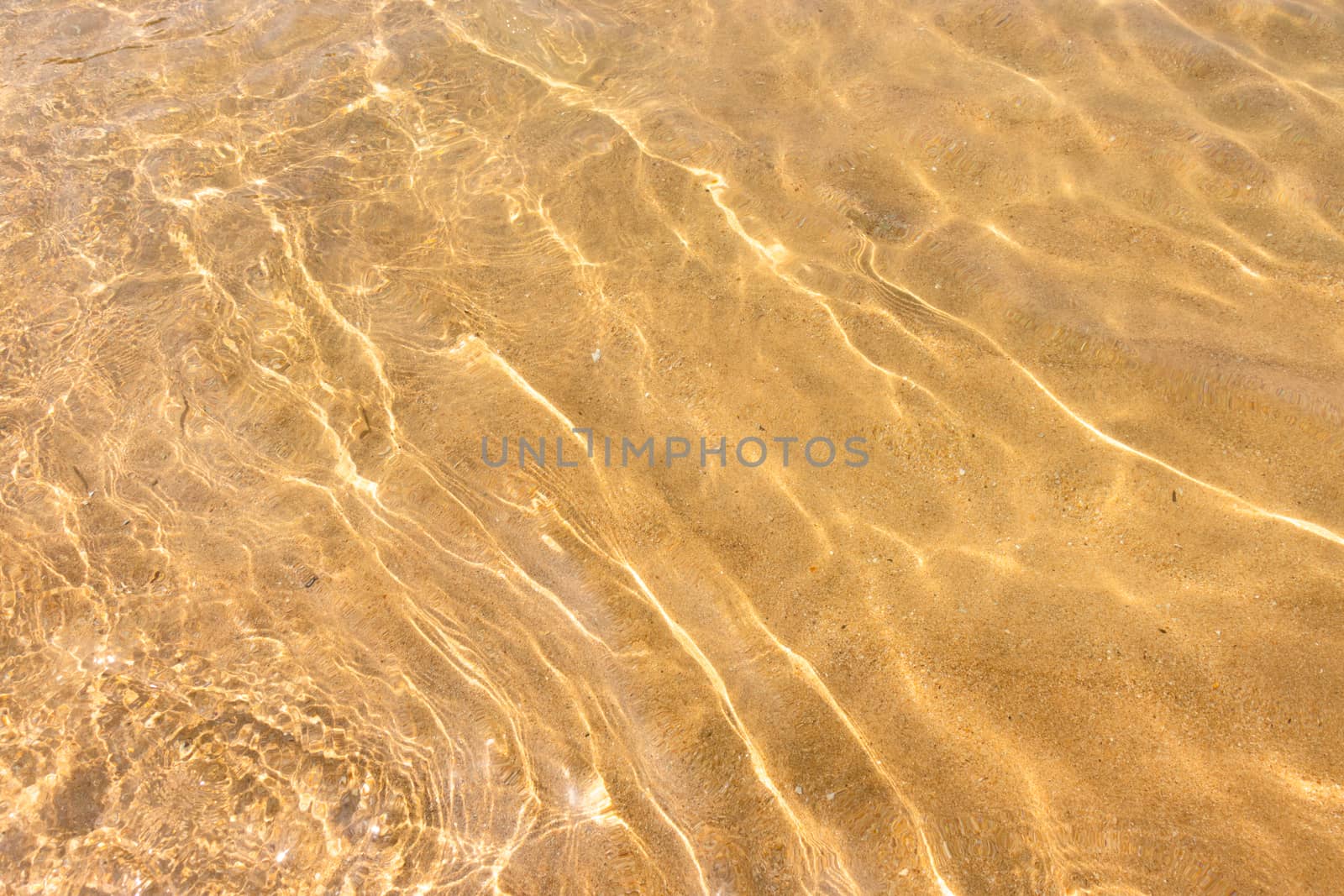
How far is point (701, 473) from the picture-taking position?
3.06m

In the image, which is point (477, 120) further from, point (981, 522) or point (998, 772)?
point (998, 772)

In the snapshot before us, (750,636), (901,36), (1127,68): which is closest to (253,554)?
(750,636)

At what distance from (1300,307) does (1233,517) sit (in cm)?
113

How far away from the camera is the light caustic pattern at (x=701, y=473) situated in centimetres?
237

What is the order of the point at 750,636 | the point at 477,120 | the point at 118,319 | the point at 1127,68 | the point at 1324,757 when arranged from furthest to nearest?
the point at 477,120
the point at 1127,68
the point at 118,319
the point at 750,636
the point at 1324,757

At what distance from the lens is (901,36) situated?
4.43 meters

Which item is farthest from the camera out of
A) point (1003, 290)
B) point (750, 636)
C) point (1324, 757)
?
point (1003, 290)

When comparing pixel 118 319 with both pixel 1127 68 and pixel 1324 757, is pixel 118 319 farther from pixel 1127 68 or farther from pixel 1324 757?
pixel 1127 68

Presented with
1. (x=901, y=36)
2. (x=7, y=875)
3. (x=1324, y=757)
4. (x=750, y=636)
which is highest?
(x=901, y=36)

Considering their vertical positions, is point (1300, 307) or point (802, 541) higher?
point (1300, 307)

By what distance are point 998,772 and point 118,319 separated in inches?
170

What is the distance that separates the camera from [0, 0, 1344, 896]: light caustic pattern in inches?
93.4

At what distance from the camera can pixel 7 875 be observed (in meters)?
2.34

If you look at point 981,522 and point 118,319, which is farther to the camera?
point 118,319
